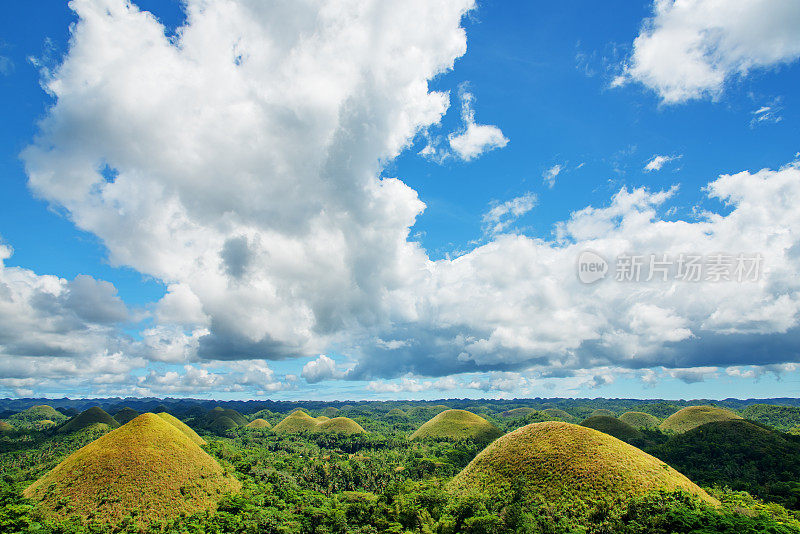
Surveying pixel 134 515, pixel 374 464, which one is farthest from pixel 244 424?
pixel 134 515

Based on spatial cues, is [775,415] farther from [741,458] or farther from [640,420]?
[741,458]

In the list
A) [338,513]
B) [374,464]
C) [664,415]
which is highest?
[338,513]

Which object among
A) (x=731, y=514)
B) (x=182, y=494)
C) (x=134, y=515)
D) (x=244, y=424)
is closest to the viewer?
(x=731, y=514)

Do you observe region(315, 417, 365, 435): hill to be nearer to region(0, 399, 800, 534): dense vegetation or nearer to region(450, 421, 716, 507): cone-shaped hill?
region(0, 399, 800, 534): dense vegetation

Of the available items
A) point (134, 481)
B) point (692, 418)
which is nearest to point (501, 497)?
point (134, 481)

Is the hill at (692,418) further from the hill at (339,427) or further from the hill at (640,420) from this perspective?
the hill at (339,427)

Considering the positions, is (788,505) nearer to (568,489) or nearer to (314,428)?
(568,489)
